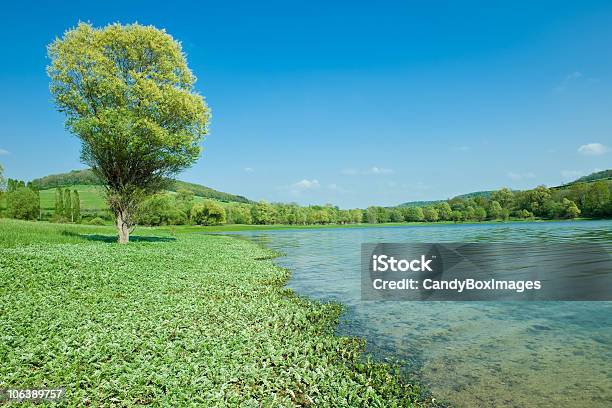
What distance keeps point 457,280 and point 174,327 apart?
20.2m

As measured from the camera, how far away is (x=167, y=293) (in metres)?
17.1

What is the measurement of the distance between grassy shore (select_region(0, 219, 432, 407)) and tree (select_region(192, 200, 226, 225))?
13197 cm

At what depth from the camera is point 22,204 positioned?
122688mm

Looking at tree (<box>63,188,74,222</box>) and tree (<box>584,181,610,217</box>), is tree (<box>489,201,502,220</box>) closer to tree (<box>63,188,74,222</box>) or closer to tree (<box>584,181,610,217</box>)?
tree (<box>584,181,610,217</box>)

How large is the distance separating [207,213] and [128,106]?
385 feet

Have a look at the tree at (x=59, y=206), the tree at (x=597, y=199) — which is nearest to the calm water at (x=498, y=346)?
the tree at (x=59, y=206)

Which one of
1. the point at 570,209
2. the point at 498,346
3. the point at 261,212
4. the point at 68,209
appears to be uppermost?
the point at 68,209

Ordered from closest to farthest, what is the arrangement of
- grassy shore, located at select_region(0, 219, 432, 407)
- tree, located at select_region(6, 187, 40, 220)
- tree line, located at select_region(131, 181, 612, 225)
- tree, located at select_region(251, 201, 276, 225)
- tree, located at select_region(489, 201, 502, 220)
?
grassy shore, located at select_region(0, 219, 432, 407)
tree, located at select_region(6, 187, 40, 220)
tree line, located at select_region(131, 181, 612, 225)
tree, located at select_region(489, 201, 502, 220)
tree, located at select_region(251, 201, 276, 225)

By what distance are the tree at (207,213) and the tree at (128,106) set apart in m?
112

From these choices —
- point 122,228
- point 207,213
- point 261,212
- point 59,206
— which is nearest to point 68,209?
point 59,206

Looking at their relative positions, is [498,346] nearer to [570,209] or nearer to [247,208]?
[570,209]

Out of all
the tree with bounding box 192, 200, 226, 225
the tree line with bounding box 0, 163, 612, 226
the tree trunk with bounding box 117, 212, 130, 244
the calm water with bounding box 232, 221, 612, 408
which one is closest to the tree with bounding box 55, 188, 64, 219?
the tree line with bounding box 0, 163, 612, 226

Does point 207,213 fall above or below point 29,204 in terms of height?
below

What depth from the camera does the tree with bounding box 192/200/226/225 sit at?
149 m
